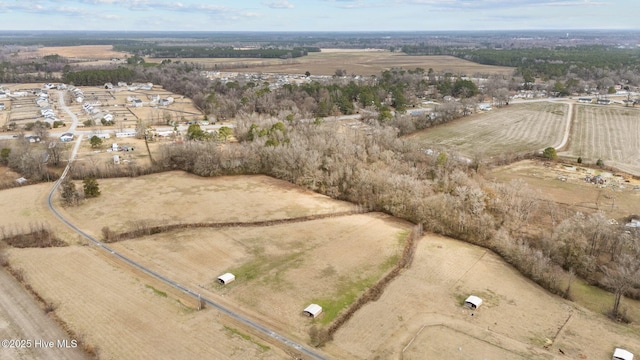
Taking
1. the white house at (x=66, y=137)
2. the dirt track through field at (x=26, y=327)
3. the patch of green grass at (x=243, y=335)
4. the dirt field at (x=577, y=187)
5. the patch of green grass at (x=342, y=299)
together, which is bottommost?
the dirt field at (x=577, y=187)

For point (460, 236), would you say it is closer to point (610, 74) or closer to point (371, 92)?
point (371, 92)

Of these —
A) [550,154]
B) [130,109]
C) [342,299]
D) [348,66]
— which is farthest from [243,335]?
[348,66]

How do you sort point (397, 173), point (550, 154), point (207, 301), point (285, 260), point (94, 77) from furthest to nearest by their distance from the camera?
1. point (94, 77)
2. point (550, 154)
3. point (397, 173)
4. point (285, 260)
5. point (207, 301)

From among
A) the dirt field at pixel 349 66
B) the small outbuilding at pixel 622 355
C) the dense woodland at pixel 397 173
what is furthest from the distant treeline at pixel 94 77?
the small outbuilding at pixel 622 355

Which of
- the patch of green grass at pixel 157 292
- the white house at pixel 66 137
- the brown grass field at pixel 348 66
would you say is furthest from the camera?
the brown grass field at pixel 348 66

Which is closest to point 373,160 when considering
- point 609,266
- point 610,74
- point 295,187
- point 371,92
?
point 295,187

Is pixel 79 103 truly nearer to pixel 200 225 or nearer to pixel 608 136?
pixel 200 225

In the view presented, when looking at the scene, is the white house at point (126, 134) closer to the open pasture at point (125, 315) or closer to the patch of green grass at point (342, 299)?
the open pasture at point (125, 315)
